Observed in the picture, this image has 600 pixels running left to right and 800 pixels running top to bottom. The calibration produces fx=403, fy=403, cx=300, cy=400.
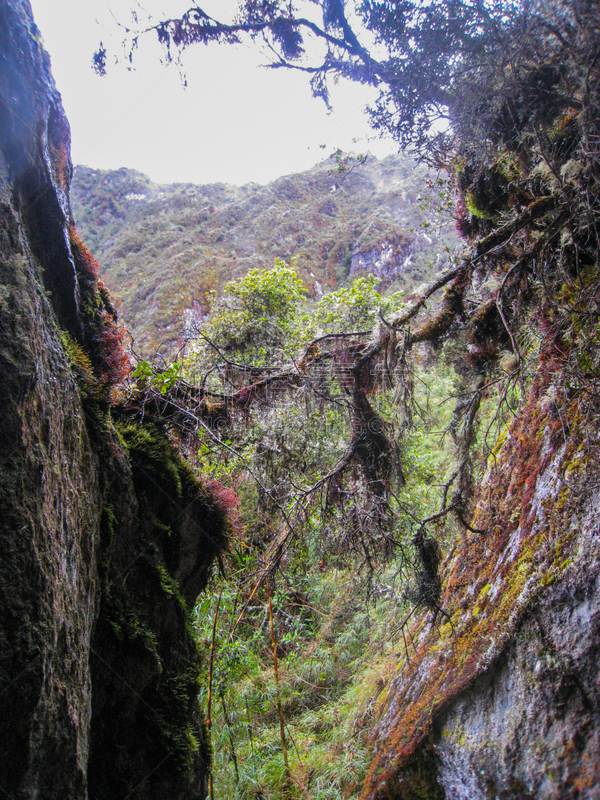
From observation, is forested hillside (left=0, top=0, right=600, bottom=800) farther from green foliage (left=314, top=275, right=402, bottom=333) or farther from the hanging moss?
green foliage (left=314, top=275, right=402, bottom=333)

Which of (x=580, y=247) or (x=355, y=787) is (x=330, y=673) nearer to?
(x=355, y=787)

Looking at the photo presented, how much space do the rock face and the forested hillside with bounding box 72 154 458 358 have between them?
12360 mm

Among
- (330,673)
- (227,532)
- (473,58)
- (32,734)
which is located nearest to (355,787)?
(330,673)

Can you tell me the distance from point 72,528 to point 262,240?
29.6 metres

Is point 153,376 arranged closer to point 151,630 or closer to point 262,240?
point 151,630

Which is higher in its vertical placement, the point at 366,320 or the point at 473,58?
the point at 366,320

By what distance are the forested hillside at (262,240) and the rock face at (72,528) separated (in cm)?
1236

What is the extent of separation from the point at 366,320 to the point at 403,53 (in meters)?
3.42

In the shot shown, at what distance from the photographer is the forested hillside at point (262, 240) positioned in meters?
20.7

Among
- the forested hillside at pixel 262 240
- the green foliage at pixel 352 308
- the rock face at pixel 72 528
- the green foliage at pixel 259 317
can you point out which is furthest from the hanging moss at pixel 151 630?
the forested hillside at pixel 262 240

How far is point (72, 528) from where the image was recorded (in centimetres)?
201

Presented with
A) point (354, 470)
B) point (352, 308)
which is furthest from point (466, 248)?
point (352, 308)

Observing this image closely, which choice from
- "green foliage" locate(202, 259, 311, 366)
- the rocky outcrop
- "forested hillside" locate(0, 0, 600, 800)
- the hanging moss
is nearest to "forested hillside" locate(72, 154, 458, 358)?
"green foliage" locate(202, 259, 311, 366)

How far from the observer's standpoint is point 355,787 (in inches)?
172
